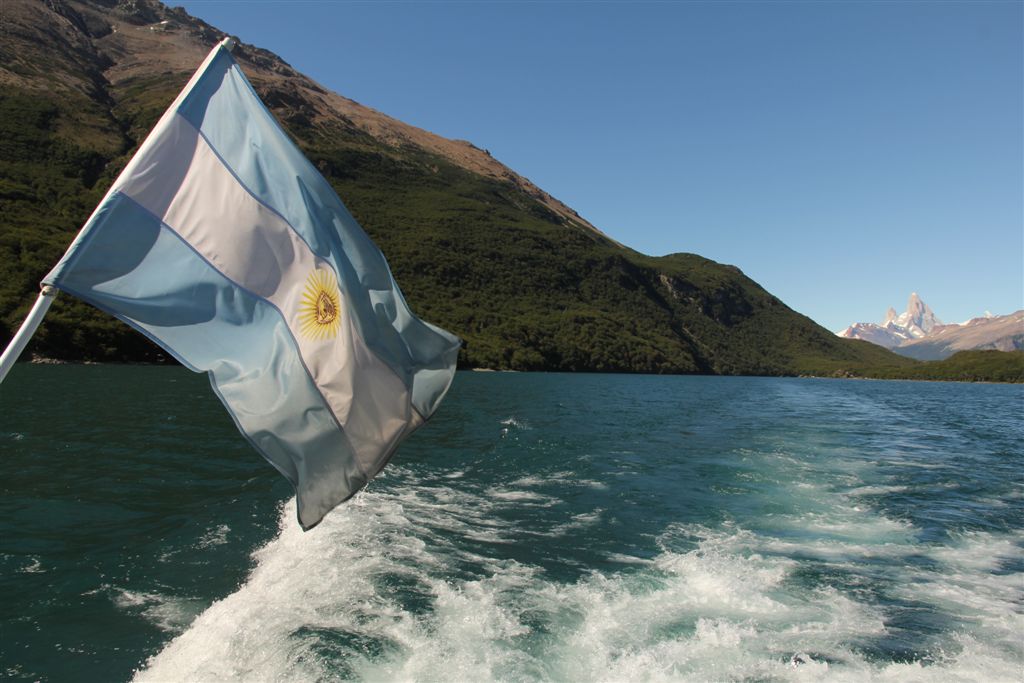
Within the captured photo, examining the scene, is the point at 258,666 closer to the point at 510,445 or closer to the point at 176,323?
the point at 176,323

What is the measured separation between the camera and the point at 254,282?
16.8 feet

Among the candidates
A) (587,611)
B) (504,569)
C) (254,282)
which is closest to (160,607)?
(504,569)

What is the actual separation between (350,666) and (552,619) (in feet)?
9.48

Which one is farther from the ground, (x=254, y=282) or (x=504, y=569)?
(x=254, y=282)

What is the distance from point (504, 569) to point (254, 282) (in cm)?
718

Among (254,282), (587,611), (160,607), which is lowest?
(160,607)

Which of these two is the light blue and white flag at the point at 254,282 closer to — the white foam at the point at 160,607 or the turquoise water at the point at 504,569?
the turquoise water at the point at 504,569

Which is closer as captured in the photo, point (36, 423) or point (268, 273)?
point (268, 273)

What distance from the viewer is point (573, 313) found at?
19050 cm

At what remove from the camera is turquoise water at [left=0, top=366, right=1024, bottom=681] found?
704 centimetres

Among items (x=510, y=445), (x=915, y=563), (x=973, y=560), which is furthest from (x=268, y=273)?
(x=510, y=445)

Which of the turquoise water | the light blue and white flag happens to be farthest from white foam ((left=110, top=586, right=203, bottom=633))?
the light blue and white flag

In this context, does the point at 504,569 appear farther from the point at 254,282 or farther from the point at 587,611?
the point at 254,282

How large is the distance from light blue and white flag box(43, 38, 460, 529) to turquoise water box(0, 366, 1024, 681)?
324cm
